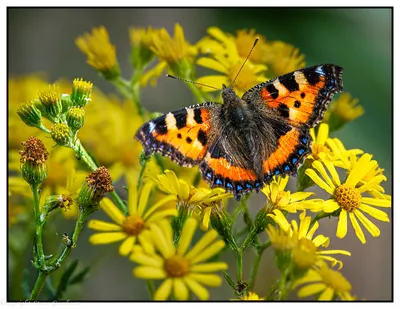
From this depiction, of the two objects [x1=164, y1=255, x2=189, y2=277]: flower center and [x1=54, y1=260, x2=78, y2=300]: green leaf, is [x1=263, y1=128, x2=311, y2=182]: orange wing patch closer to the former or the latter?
[x1=164, y1=255, x2=189, y2=277]: flower center

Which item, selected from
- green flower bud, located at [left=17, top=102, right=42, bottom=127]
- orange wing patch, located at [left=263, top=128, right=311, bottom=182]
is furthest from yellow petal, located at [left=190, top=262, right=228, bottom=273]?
green flower bud, located at [left=17, top=102, right=42, bottom=127]

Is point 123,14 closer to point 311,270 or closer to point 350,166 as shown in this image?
point 350,166

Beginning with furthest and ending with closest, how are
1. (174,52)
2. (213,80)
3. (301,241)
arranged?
1. (174,52)
2. (213,80)
3. (301,241)

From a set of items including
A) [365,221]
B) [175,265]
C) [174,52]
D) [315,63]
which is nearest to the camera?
[175,265]

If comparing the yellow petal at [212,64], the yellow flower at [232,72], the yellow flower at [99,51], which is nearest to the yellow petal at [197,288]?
the yellow flower at [232,72]

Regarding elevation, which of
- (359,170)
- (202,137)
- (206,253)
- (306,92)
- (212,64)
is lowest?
(206,253)

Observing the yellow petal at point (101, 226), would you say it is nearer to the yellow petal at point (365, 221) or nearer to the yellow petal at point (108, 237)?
the yellow petal at point (108, 237)

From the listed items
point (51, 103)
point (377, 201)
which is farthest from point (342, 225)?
point (51, 103)

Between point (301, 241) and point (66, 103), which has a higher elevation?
point (66, 103)

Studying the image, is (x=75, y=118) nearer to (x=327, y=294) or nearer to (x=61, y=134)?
(x=61, y=134)
